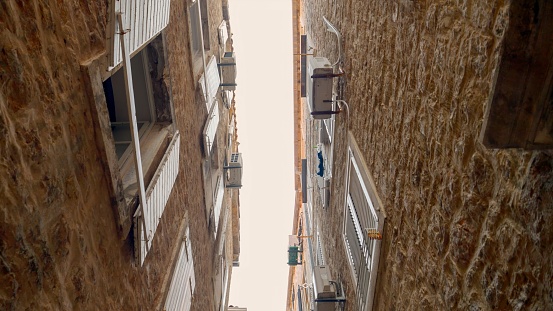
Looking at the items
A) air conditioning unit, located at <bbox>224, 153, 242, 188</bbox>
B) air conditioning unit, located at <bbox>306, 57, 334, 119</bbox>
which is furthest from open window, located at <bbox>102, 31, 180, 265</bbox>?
air conditioning unit, located at <bbox>224, 153, 242, 188</bbox>

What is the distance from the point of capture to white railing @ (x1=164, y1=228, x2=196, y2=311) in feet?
16.0

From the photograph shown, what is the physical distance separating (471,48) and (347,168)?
135 inches

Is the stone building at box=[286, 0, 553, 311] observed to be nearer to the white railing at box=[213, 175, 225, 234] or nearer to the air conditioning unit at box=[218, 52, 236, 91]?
the white railing at box=[213, 175, 225, 234]

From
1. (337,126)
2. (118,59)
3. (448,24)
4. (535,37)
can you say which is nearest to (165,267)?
(118,59)

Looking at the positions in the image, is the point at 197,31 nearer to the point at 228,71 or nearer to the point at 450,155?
the point at 228,71

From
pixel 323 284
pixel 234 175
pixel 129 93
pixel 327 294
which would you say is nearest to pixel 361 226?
pixel 327 294

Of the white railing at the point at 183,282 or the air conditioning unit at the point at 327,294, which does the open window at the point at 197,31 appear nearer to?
the white railing at the point at 183,282

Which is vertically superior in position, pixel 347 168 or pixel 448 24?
pixel 448 24

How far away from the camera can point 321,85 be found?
5867mm

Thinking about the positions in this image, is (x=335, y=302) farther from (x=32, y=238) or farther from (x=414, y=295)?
(x=32, y=238)

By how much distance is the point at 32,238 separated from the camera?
2096 mm

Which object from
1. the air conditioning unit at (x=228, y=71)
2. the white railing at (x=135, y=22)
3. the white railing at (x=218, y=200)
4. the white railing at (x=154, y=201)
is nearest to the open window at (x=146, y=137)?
the white railing at (x=154, y=201)

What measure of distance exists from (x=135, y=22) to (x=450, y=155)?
8.73ft

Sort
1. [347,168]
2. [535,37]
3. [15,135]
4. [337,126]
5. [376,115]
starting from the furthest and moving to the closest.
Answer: [337,126] → [347,168] → [376,115] → [15,135] → [535,37]
